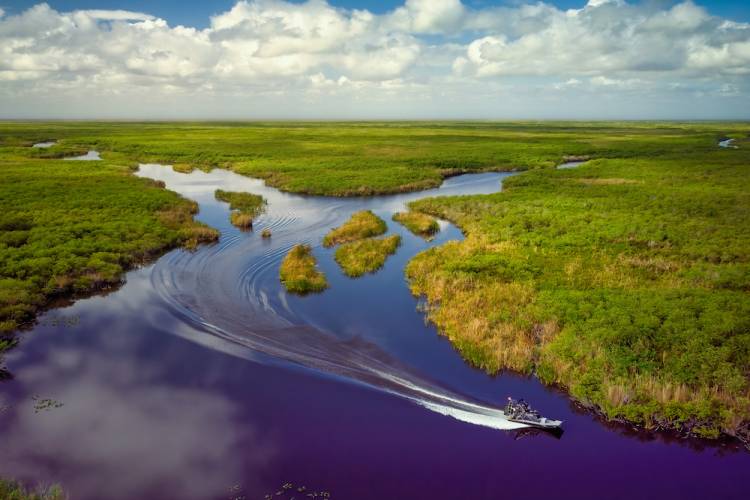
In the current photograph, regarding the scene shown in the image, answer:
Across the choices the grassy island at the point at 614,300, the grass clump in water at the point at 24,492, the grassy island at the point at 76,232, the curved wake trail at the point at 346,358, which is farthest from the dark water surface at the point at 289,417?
the grassy island at the point at 76,232

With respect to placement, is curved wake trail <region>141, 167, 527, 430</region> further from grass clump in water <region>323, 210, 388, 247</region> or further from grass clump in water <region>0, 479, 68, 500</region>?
grass clump in water <region>0, 479, 68, 500</region>

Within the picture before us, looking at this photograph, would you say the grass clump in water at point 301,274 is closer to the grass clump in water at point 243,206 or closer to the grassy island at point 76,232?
the grassy island at point 76,232

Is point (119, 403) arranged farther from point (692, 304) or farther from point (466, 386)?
point (692, 304)

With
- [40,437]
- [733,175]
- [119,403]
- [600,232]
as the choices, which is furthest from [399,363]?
[733,175]

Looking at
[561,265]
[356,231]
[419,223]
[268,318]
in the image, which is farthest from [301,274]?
[561,265]

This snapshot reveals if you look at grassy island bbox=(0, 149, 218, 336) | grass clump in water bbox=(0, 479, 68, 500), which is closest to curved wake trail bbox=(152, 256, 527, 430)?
grassy island bbox=(0, 149, 218, 336)

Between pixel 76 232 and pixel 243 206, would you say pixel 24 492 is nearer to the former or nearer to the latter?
pixel 76 232
